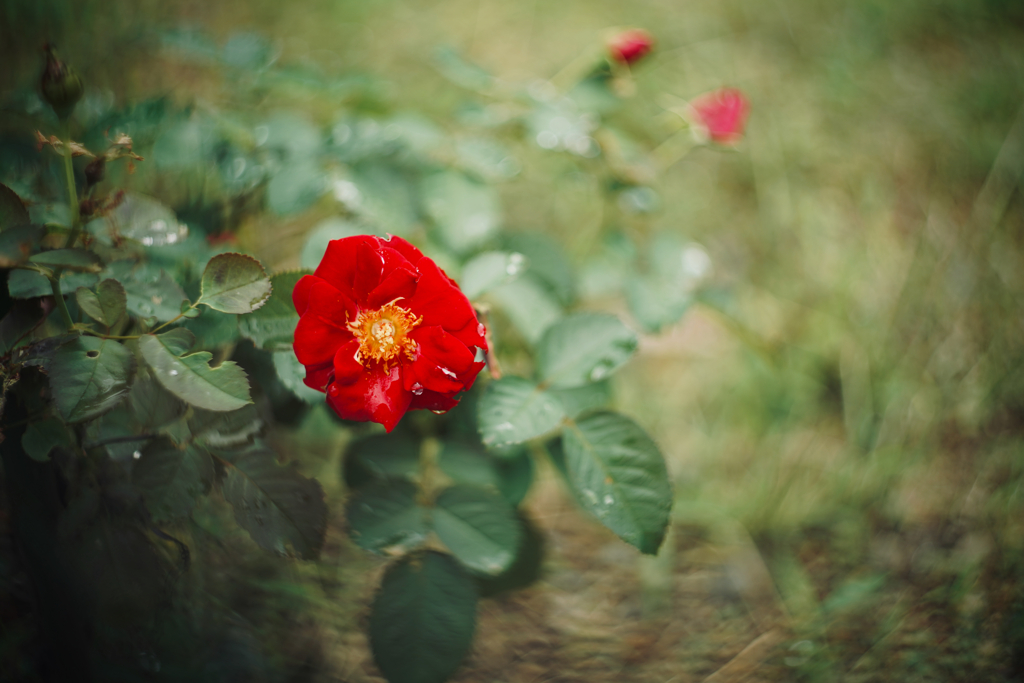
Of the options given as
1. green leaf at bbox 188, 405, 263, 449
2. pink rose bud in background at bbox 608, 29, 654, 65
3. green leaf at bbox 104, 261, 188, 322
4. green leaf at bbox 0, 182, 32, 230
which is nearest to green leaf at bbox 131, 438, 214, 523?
green leaf at bbox 188, 405, 263, 449

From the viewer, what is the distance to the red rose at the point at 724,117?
1.21 metres

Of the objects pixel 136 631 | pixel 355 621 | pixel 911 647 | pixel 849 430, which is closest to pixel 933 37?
pixel 849 430

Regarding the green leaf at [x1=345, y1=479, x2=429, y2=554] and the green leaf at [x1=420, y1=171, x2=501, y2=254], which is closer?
the green leaf at [x1=345, y1=479, x2=429, y2=554]

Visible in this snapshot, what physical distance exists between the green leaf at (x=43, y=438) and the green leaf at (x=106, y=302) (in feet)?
0.39

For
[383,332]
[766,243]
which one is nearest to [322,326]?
[383,332]

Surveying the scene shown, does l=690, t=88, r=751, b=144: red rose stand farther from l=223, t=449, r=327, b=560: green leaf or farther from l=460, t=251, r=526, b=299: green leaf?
l=223, t=449, r=327, b=560: green leaf

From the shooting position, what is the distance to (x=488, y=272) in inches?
31.0

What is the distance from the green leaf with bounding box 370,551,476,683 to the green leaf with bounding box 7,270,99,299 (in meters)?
0.51

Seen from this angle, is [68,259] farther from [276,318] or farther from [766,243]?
[766,243]

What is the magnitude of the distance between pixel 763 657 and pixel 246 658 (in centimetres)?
88

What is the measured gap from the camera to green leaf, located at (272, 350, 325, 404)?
2.24 feet

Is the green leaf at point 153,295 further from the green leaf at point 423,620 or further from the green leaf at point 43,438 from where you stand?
the green leaf at point 423,620

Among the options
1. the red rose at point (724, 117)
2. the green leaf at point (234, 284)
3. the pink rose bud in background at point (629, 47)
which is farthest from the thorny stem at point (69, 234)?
the red rose at point (724, 117)

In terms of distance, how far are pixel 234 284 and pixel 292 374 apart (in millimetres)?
128
